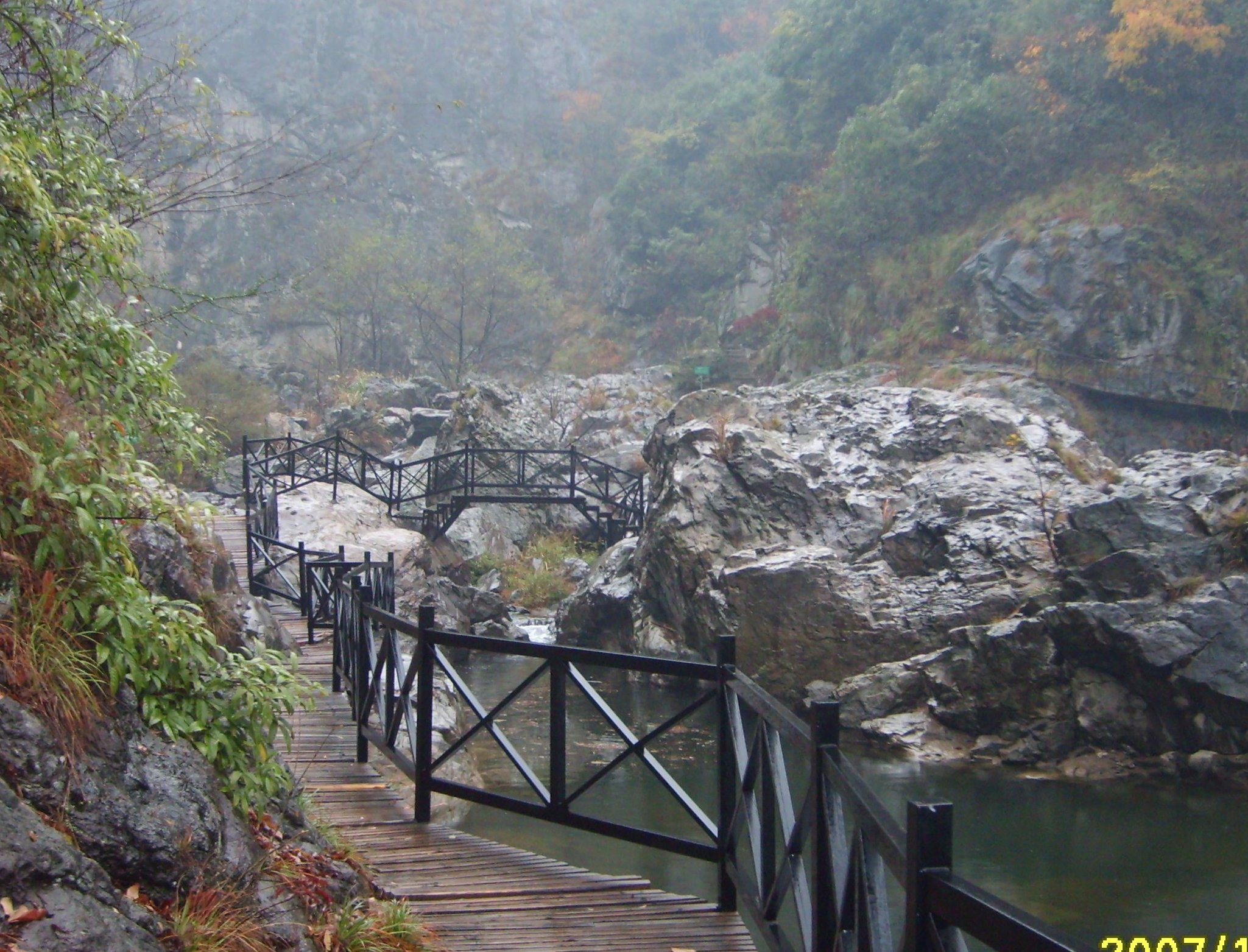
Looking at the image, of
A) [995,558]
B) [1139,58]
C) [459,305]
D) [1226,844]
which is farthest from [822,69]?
[1226,844]

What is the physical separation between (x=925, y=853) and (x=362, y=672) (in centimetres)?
516

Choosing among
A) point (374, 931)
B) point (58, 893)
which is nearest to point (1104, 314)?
point (374, 931)

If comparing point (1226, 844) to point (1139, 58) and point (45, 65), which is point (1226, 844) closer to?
point (45, 65)

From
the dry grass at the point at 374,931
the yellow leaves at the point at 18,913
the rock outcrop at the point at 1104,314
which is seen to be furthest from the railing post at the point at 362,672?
the rock outcrop at the point at 1104,314

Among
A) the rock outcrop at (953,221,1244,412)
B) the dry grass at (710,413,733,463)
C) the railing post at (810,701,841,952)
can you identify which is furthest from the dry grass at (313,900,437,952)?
the rock outcrop at (953,221,1244,412)

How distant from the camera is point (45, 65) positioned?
14.9ft

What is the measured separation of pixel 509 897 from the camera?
14.7 feet

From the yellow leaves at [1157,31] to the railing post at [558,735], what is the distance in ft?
75.6

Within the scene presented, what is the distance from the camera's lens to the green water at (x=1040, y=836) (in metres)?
8.30

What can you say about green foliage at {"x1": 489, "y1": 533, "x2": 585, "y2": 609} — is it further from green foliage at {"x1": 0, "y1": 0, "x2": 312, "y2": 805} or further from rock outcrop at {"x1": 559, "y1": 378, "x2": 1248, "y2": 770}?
green foliage at {"x1": 0, "y1": 0, "x2": 312, "y2": 805}

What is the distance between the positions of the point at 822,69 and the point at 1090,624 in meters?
24.0

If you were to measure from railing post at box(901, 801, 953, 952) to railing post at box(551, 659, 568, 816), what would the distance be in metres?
2.74

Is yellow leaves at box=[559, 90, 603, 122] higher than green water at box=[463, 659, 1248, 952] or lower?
higher

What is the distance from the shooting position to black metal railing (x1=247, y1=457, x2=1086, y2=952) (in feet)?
7.16
